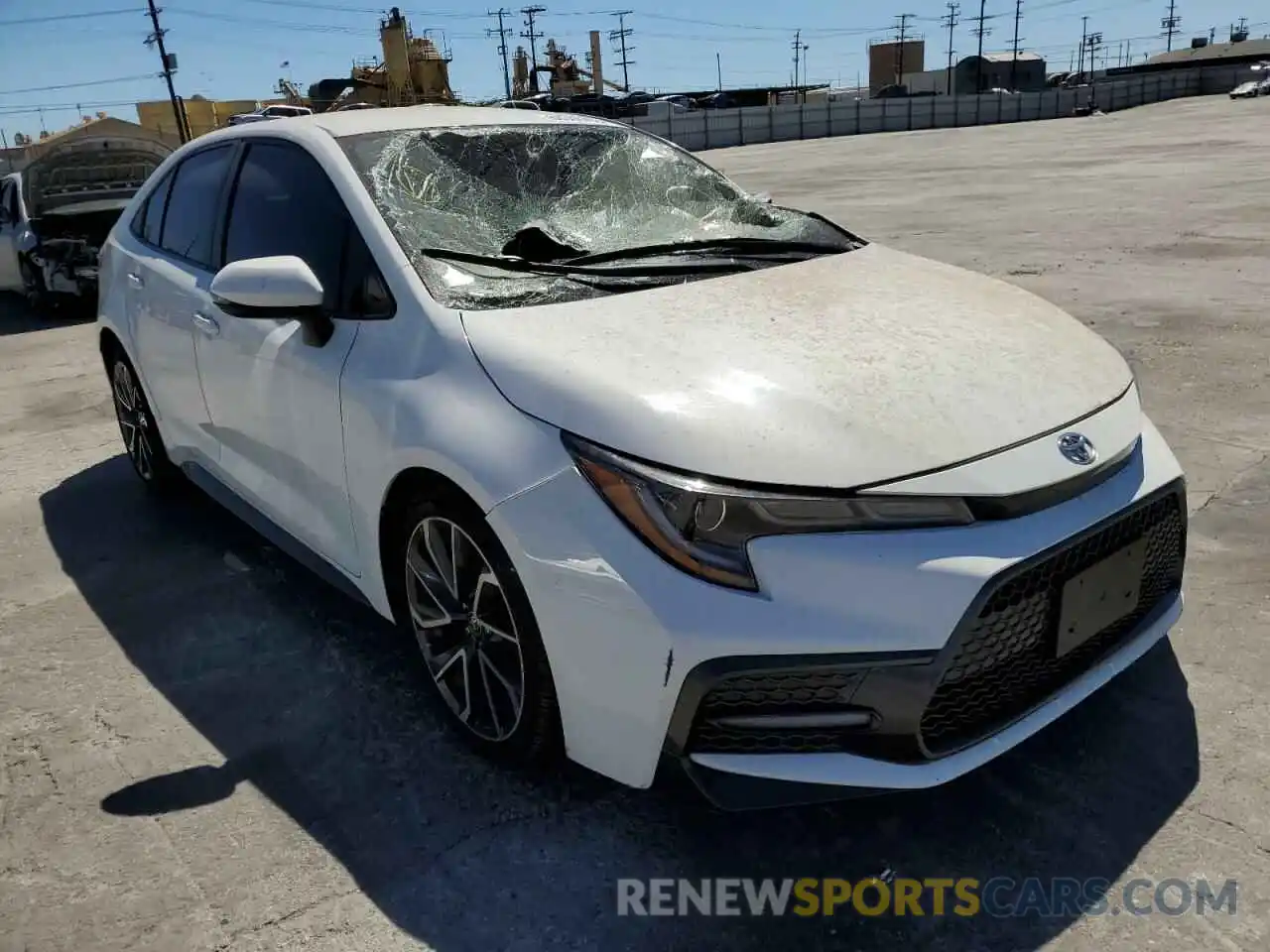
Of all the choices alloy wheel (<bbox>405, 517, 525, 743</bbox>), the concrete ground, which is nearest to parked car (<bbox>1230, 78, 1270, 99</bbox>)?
the concrete ground

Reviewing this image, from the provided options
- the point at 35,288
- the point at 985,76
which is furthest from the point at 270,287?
the point at 985,76

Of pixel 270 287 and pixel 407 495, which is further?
pixel 270 287

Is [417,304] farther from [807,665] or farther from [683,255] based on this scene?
[807,665]

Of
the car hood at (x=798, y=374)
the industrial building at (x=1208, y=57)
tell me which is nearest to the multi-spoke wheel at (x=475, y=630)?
the car hood at (x=798, y=374)

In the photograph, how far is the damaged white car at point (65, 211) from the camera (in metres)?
10.2

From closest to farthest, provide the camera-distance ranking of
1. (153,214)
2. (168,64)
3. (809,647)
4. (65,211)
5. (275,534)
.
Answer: (809,647) < (275,534) < (153,214) < (65,211) < (168,64)

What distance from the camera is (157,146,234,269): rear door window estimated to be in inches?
148

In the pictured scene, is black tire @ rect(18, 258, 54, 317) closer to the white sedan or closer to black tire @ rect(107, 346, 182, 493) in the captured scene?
black tire @ rect(107, 346, 182, 493)

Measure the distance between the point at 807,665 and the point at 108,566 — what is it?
324 centimetres

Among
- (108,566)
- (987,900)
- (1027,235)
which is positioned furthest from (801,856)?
(1027,235)

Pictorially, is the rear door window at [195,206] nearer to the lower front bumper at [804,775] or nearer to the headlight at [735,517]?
the headlight at [735,517]

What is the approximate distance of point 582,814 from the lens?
245cm

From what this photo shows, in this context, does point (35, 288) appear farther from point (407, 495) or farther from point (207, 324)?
point (407, 495)

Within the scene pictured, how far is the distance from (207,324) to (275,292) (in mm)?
955
